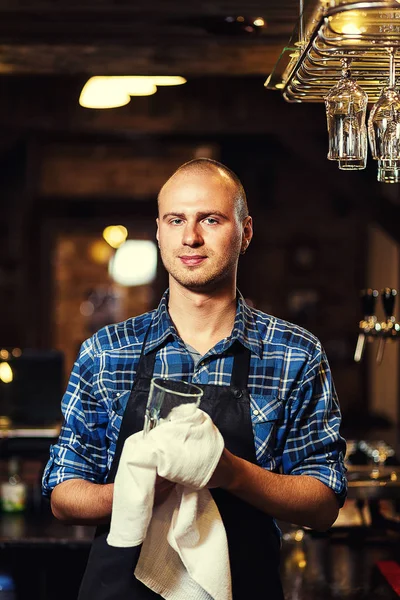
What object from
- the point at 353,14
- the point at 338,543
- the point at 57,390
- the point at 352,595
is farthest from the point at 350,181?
the point at 353,14

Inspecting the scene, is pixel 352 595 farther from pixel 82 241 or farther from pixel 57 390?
pixel 82 241

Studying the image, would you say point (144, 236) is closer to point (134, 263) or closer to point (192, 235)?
point (134, 263)

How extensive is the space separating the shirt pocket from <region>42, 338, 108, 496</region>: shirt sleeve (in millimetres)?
338

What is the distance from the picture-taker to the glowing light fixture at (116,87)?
4.77 m

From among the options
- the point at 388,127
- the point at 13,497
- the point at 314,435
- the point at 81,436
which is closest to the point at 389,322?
the point at 388,127

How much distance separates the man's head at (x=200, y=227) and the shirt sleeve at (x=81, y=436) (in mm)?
295

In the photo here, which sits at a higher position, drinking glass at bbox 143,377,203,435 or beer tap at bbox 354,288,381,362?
beer tap at bbox 354,288,381,362

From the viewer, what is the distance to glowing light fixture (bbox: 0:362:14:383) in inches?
164

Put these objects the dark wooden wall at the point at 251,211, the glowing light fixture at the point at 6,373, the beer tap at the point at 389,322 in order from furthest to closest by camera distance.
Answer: the dark wooden wall at the point at 251,211
the glowing light fixture at the point at 6,373
the beer tap at the point at 389,322

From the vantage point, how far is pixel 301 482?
2018 millimetres

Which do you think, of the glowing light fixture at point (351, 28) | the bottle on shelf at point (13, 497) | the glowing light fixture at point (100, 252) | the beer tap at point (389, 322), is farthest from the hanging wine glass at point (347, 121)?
the glowing light fixture at point (100, 252)

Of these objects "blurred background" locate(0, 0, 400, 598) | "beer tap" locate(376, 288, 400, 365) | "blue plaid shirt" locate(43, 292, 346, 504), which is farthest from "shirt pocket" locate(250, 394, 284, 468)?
"blurred background" locate(0, 0, 400, 598)

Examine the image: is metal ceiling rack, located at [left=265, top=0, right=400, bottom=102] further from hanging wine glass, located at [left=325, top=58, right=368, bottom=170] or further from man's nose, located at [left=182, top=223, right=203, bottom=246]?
man's nose, located at [left=182, top=223, right=203, bottom=246]

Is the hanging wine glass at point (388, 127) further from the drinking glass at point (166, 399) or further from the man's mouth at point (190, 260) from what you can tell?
the drinking glass at point (166, 399)
